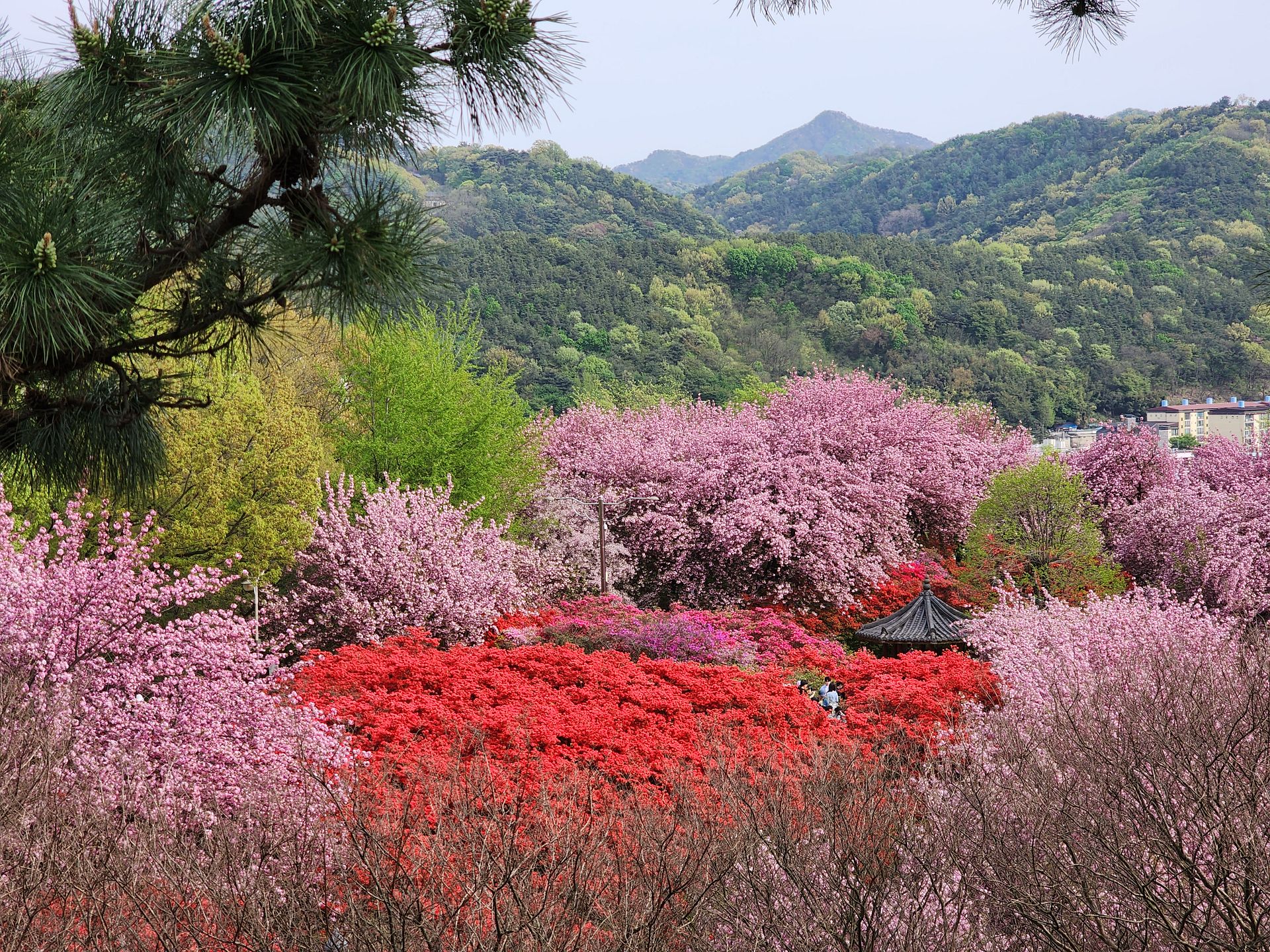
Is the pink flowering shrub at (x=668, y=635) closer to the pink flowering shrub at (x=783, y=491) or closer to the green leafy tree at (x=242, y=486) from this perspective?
the pink flowering shrub at (x=783, y=491)

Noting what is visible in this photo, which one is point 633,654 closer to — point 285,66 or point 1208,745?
point 1208,745

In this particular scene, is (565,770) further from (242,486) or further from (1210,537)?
(1210,537)

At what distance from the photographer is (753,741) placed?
6.79 metres

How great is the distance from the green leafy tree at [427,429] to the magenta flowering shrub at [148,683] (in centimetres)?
882

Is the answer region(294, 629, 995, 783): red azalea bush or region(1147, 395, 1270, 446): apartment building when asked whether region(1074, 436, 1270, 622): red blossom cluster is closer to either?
region(294, 629, 995, 783): red azalea bush

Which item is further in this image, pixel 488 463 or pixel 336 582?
pixel 488 463

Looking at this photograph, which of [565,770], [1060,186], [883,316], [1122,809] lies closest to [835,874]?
[1122,809]

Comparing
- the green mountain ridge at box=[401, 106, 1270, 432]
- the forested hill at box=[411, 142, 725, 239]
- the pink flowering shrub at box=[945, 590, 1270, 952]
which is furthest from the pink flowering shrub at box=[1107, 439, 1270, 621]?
the forested hill at box=[411, 142, 725, 239]

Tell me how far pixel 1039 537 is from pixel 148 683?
12847 mm

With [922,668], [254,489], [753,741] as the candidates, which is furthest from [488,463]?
[753,741]

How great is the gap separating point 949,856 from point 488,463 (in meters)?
11.4

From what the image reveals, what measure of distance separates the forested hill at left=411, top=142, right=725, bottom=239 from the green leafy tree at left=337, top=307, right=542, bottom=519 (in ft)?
131

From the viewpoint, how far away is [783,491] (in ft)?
49.6

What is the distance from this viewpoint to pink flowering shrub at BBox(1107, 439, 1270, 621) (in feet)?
45.0
